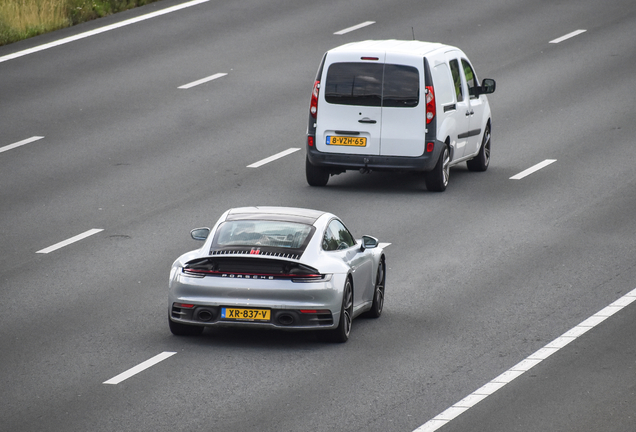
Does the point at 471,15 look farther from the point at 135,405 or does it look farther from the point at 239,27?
the point at 135,405

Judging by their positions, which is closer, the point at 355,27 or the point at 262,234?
the point at 262,234

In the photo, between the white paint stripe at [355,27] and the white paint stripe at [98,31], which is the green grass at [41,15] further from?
the white paint stripe at [355,27]

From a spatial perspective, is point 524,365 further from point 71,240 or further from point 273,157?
point 273,157

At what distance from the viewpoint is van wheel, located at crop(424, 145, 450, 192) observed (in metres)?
22.0

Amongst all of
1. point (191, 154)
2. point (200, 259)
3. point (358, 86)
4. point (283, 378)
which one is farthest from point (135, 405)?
point (191, 154)

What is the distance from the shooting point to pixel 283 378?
1244cm

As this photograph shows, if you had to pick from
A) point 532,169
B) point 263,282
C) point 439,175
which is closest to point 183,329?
point 263,282

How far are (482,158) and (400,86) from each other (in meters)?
2.97

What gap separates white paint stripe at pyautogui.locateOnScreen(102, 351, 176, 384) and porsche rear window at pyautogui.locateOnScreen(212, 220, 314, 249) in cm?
116

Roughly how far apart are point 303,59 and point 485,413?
2063 centimetres

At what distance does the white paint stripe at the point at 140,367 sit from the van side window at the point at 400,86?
357 inches

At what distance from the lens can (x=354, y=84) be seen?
70.7 ft

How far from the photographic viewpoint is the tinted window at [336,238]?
14.1m

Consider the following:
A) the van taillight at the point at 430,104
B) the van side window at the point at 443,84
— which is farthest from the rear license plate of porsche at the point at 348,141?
the van side window at the point at 443,84
